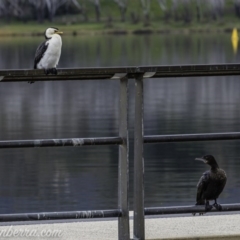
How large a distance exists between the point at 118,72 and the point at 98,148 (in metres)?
13.4

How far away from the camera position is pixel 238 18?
12206cm

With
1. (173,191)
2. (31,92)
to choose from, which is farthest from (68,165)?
(31,92)

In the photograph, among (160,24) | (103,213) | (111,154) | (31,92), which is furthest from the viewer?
(160,24)

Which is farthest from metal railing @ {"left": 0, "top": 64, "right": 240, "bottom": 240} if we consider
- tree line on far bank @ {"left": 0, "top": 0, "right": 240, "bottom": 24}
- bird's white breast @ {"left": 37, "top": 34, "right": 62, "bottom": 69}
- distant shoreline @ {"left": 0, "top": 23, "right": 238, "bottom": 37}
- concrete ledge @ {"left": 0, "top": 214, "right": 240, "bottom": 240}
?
tree line on far bank @ {"left": 0, "top": 0, "right": 240, "bottom": 24}

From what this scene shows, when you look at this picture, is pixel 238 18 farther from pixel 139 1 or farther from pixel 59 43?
pixel 59 43

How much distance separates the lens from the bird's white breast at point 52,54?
7.18m

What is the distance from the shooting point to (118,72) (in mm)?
4895

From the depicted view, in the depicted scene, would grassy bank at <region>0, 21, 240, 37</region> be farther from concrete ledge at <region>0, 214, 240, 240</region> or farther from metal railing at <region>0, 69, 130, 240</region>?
metal railing at <region>0, 69, 130, 240</region>

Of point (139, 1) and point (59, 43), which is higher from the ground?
point (139, 1)

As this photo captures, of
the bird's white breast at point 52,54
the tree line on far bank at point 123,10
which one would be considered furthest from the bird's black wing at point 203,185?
the tree line on far bank at point 123,10

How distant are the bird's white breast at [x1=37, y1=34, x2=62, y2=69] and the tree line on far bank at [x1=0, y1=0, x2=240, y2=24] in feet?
353

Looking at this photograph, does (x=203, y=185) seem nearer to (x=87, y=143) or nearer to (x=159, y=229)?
(x=159, y=229)

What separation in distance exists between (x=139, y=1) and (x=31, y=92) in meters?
101

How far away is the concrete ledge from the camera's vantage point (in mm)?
5105
